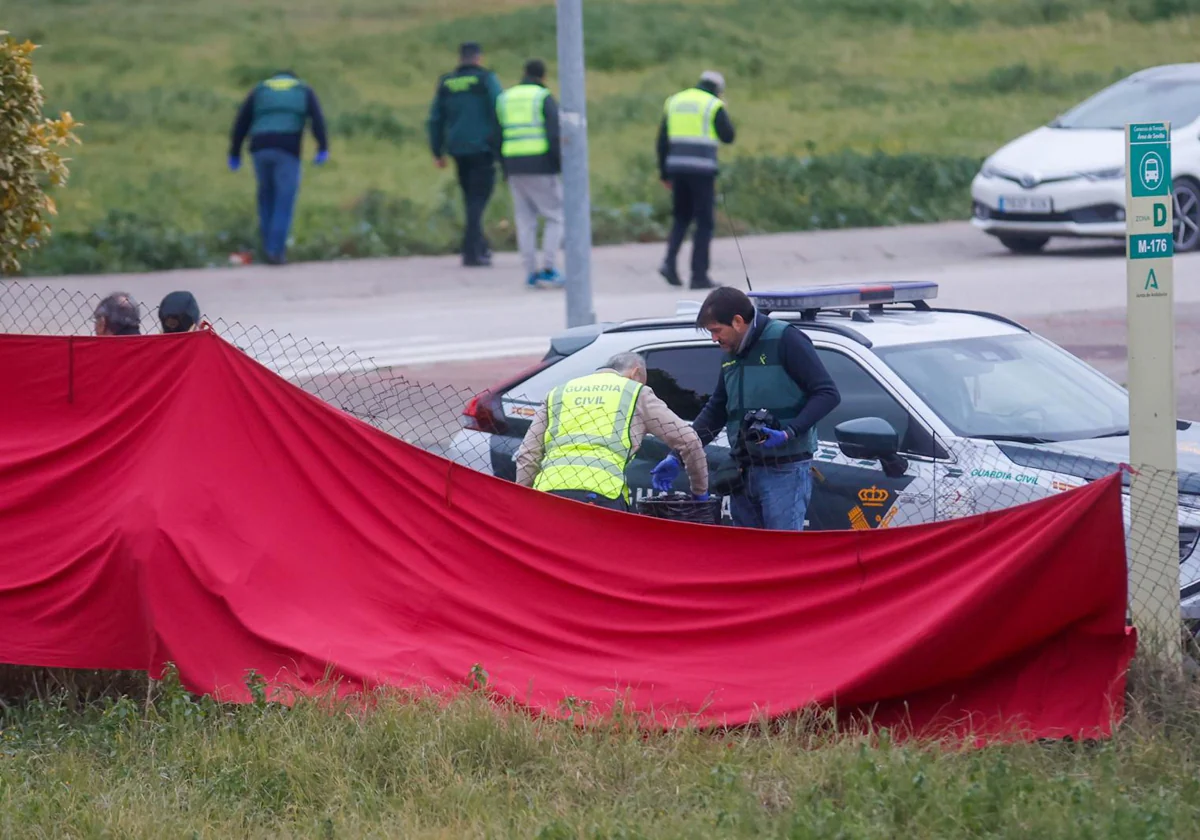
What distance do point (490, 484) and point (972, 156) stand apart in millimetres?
20342

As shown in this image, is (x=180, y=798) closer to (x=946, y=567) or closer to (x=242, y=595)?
(x=242, y=595)

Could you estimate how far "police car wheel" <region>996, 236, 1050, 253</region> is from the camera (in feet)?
60.6

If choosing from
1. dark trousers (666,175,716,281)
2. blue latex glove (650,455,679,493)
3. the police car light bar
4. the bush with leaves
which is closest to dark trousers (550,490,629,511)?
blue latex glove (650,455,679,493)

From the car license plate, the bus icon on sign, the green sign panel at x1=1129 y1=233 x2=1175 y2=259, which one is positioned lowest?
the car license plate

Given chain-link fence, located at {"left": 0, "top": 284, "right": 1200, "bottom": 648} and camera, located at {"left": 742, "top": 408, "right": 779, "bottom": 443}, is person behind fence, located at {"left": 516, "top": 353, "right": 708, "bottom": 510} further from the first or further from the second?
camera, located at {"left": 742, "top": 408, "right": 779, "bottom": 443}

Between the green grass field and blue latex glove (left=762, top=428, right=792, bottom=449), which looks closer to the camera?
blue latex glove (left=762, top=428, right=792, bottom=449)

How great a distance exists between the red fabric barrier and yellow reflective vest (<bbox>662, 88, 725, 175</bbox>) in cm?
968

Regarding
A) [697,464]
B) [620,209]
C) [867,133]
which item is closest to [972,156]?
[867,133]

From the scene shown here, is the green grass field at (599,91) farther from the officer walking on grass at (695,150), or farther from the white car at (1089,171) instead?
the officer walking on grass at (695,150)

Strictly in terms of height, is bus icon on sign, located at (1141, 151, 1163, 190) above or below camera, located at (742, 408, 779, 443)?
above

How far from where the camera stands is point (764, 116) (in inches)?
1267

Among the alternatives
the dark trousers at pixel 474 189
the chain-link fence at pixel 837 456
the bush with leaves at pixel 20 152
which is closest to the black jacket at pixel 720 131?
the dark trousers at pixel 474 189

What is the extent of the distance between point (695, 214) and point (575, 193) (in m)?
5.06

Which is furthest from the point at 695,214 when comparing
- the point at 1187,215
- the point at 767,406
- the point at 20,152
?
the point at 767,406
